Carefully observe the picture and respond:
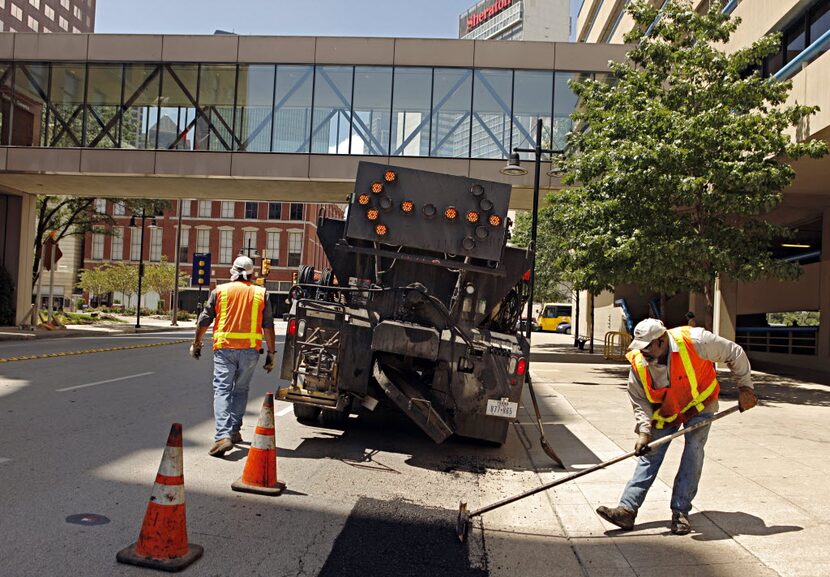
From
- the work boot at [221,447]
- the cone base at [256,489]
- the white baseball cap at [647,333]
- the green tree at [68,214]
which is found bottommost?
the cone base at [256,489]

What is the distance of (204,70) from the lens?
25.9m

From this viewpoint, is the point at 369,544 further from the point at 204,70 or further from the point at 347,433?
the point at 204,70

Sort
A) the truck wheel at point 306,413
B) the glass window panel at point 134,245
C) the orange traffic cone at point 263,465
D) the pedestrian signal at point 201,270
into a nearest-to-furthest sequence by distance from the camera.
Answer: the orange traffic cone at point 263,465, the truck wheel at point 306,413, the pedestrian signal at point 201,270, the glass window panel at point 134,245

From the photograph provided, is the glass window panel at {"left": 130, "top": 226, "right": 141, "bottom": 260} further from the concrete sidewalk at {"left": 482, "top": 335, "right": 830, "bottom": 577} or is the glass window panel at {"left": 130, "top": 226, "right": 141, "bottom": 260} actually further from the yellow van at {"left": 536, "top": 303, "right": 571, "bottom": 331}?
the concrete sidewalk at {"left": 482, "top": 335, "right": 830, "bottom": 577}

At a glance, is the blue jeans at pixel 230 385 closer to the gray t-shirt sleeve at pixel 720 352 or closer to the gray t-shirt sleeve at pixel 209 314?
the gray t-shirt sleeve at pixel 209 314

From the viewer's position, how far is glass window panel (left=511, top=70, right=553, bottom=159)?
984 inches

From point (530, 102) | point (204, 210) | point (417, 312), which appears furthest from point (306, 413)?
point (204, 210)

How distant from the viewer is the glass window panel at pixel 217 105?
84.5ft

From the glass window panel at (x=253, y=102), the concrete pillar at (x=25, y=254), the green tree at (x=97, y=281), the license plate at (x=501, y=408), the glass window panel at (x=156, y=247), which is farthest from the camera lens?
the glass window panel at (x=156, y=247)

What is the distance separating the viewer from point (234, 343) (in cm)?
736

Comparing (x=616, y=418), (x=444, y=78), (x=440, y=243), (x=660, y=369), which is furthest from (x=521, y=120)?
(x=660, y=369)

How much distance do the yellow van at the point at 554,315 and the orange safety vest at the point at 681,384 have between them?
201 ft

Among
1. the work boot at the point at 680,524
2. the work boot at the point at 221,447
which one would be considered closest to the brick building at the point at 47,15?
the work boot at the point at 221,447

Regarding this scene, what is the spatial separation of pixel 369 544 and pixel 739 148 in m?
11.8
